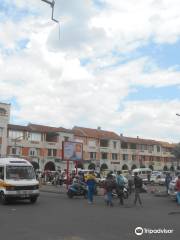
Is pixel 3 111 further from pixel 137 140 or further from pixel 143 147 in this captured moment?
pixel 143 147

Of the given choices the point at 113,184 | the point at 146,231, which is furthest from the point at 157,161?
the point at 146,231

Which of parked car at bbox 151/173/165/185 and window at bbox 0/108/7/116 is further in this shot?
window at bbox 0/108/7/116

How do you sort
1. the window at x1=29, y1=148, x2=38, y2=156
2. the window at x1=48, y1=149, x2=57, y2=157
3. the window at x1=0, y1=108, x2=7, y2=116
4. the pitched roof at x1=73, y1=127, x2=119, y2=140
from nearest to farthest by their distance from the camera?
the window at x1=0, y1=108, x2=7, y2=116
the window at x1=29, y1=148, x2=38, y2=156
the window at x1=48, y1=149, x2=57, y2=157
the pitched roof at x1=73, y1=127, x2=119, y2=140

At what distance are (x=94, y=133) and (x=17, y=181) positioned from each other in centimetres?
6873

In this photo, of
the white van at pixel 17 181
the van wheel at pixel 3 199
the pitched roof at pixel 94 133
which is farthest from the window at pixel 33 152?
the van wheel at pixel 3 199

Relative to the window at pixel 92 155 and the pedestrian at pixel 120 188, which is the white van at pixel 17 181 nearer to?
the pedestrian at pixel 120 188

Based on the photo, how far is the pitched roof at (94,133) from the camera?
8444 cm

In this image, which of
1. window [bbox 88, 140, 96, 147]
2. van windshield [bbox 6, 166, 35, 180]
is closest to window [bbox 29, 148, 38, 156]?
window [bbox 88, 140, 96, 147]

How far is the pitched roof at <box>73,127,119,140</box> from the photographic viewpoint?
8444cm

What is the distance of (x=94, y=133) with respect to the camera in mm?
88500

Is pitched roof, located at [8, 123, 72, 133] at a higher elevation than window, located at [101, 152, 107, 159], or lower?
higher

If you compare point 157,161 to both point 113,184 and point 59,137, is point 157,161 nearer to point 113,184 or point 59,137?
point 59,137

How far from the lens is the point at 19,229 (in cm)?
1202

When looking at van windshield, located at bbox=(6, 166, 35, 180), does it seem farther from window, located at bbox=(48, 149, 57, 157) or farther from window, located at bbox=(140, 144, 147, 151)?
window, located at bbox=(140, 144, 147, 151)
